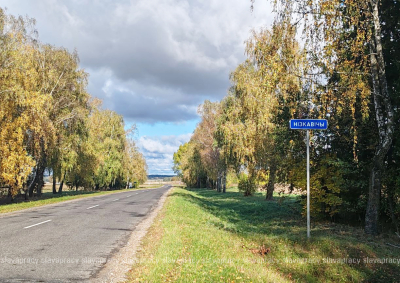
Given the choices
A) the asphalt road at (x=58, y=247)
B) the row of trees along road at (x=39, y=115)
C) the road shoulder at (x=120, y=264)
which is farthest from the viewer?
the row of trees along road at (x=39, y=115)

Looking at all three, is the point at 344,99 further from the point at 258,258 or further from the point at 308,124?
the point at 258,258

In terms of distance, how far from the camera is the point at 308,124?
29.7 ft

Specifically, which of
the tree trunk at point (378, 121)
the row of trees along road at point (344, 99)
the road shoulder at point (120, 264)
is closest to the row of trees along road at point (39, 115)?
the road shoulder at point (120, 264)

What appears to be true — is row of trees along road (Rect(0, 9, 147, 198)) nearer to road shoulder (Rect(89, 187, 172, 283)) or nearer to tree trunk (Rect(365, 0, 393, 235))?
road shoulder (Rect(89, 187, 172, 283))

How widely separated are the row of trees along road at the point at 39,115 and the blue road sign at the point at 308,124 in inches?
682

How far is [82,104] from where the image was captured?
3077 cm

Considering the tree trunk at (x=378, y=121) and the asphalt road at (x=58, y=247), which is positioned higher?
the tree trunk at (x=378, y=121)

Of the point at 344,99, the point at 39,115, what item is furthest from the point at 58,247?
the point at 39,115

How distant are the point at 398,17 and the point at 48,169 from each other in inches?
1341

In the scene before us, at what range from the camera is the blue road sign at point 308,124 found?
29.5 ft

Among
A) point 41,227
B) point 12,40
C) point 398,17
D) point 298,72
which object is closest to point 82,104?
point 12,40

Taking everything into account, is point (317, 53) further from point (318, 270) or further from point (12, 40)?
point (12, 40)

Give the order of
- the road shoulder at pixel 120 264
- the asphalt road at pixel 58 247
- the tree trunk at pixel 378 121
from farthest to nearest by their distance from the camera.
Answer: the tree trunk at pixel 378 121, the asphalt road at pixel 58 247, the road shoulder at pixel 120 264

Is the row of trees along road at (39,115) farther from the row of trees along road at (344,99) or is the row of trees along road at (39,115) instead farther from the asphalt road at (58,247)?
the row of trees along road at (344,99)
